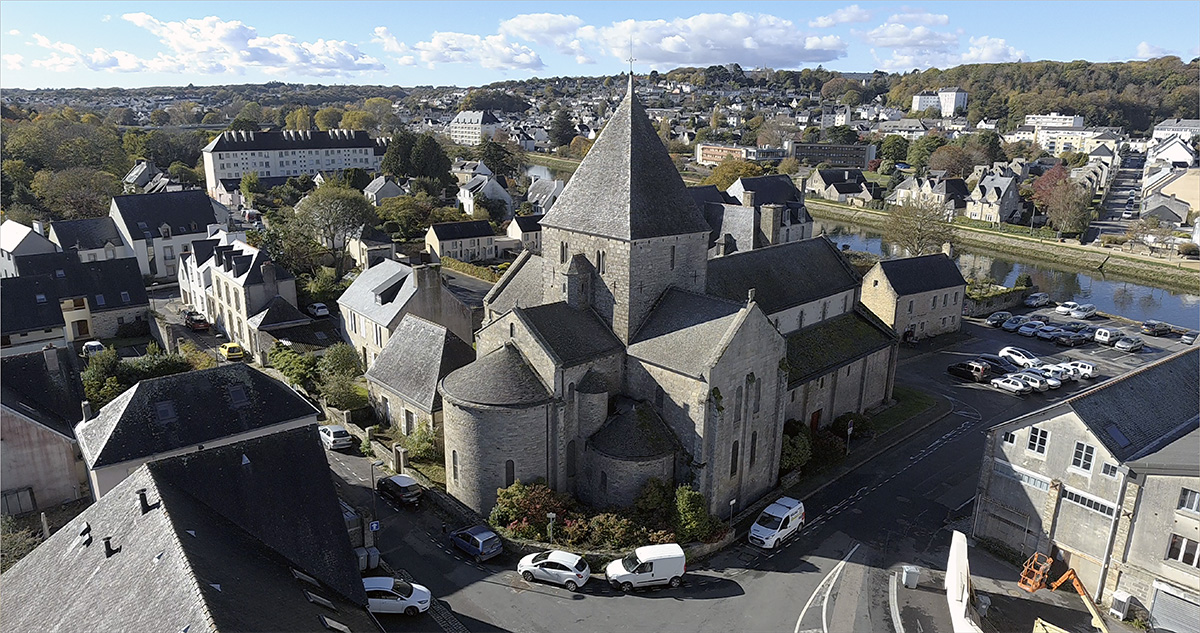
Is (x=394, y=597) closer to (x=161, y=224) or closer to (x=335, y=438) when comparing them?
(x=335, y=438)

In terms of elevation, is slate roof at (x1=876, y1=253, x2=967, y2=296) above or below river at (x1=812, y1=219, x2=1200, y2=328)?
above

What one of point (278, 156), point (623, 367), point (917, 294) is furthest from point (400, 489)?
point (278, 156)

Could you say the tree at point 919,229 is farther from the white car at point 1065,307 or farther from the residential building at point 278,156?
the residential building at point 278,156

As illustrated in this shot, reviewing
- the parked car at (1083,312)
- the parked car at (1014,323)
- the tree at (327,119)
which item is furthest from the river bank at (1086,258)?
the tree at (327,119)

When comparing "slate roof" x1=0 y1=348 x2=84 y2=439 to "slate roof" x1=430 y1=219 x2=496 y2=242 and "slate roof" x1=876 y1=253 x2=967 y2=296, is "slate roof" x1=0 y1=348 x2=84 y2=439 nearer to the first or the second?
"slate roof" x1=430 y1=219 x2=496 y2=242

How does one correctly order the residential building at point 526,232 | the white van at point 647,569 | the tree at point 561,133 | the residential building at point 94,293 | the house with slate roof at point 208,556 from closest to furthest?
the house with slate roof at point 208,556 < the white van at point 647,569 < the residential building at point 94,293 < the residential building at point 526,232 < the tree at point 561,133

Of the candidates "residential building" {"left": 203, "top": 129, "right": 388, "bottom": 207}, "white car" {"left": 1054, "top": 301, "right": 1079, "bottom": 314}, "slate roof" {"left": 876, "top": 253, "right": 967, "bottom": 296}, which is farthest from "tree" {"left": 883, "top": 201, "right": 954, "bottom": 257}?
"residential building" {"left": 203, "top": 129, "right": 388, "bottom": 207}

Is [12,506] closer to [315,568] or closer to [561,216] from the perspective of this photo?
[315,568]
